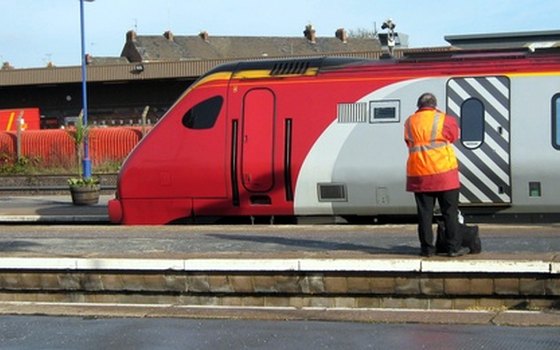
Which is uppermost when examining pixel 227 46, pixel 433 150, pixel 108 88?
pixel 227 46

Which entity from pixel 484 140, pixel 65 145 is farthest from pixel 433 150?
pixel 65 145

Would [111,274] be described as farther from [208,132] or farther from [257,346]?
Result: [208,132]

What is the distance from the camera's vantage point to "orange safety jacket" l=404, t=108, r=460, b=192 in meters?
8.38

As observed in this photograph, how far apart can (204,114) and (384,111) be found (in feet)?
9.22

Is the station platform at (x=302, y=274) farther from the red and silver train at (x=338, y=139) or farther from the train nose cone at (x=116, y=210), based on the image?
the train nose cone at (x=116, y=210)

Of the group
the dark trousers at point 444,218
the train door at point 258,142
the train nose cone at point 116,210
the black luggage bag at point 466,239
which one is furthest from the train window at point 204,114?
the black luggage bag at point 466,239

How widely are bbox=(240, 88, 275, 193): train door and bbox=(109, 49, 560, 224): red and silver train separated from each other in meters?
0.02

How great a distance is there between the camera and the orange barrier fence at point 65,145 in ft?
117

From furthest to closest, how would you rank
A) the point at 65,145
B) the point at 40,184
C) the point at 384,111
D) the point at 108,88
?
the point at 108,88 → the point at 65,145 → the point at 40,184 → the point at 384,111

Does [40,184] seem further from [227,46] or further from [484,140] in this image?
[227,46]

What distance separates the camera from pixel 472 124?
12.1 meters

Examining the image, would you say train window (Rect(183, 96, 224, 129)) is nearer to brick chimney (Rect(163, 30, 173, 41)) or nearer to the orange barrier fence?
the orange barrier fence

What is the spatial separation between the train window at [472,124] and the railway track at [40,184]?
20221 millimetres

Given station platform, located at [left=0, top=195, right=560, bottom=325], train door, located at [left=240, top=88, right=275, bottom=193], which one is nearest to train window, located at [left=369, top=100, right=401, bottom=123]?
train door, located at [left=240, top=88, right=275, bottom=193]
